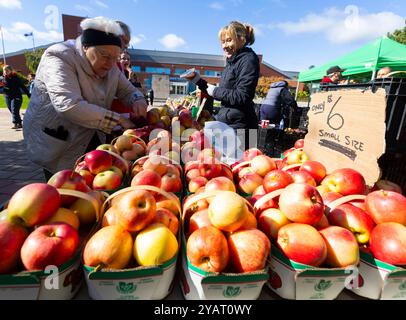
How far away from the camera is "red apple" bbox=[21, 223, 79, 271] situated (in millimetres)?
869

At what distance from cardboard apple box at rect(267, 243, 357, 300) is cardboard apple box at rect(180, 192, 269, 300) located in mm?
92

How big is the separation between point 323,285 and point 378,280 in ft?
0.79

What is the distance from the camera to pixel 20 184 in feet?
13.2

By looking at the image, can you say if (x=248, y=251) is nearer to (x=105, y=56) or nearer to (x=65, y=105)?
(x=65, y=105)

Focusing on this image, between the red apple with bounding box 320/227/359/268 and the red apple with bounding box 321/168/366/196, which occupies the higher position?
the red apple with bounding box 321/168/366/196

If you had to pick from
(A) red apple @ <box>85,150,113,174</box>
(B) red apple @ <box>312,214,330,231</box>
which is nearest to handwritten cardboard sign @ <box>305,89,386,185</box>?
(B) red apple @ <box>312,214,330,231</box>

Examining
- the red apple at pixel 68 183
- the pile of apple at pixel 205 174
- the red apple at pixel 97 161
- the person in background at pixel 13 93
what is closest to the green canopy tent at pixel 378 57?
the pile of apple at pixel 205 174

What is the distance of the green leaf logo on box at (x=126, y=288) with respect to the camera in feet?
2.85

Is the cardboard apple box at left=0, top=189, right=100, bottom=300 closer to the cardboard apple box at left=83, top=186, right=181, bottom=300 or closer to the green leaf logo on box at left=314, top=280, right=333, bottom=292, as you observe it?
the cardboard apple box at left=83, top=186, right=181, bottom=300

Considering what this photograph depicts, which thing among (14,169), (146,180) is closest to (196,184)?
(146,180)

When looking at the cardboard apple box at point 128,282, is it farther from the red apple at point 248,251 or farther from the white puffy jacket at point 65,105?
the white puffy jacket at point 65,105

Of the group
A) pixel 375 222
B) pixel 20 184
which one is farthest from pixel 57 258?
pixel 20 184

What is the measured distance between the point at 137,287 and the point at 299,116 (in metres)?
7.56

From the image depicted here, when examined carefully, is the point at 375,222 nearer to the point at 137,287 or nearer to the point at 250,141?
the point at 137,287
